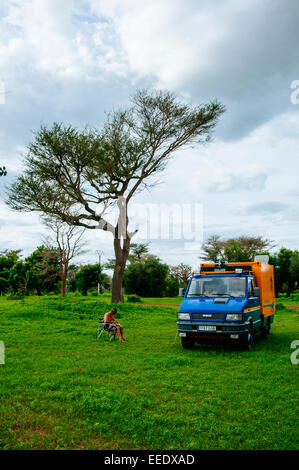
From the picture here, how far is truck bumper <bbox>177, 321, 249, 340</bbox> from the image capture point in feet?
34.3

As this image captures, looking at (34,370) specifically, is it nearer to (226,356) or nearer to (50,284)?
(226,356)

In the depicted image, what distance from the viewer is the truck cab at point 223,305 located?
416 inches

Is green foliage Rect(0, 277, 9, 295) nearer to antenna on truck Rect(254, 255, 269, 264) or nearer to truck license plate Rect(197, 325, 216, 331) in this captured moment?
antenna on truck Rect(254, 255, 269, 264)

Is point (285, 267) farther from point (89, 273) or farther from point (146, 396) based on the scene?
point (146, 396)

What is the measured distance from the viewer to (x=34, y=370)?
8.47 m

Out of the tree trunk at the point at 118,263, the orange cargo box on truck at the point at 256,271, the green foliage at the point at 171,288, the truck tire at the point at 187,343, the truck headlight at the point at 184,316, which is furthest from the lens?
the green foliage at the point at 171,288

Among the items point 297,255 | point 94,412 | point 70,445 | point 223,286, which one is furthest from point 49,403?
point 297,255

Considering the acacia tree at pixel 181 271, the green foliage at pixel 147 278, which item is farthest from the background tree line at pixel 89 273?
the acacia tree at pixel 181 271

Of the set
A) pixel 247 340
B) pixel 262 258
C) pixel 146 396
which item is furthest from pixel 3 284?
pixel 146 396

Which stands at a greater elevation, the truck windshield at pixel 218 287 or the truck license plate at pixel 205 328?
the truck windshield at pixel 218 287

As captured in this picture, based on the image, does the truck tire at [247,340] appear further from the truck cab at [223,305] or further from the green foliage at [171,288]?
the green foliage at [171,288]

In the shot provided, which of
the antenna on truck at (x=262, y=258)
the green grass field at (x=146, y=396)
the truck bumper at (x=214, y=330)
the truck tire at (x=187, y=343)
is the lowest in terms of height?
the green grass field at (x=146, y=396)

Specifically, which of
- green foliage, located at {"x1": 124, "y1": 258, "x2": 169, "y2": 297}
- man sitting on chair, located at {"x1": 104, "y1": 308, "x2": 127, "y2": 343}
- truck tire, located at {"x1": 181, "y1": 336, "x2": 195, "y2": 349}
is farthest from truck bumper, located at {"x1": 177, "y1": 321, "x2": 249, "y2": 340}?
green foliage, located at {"x1": 124, "y1": 258, "x2": 169, "y2": 297}

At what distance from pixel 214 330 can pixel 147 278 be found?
3881cm
